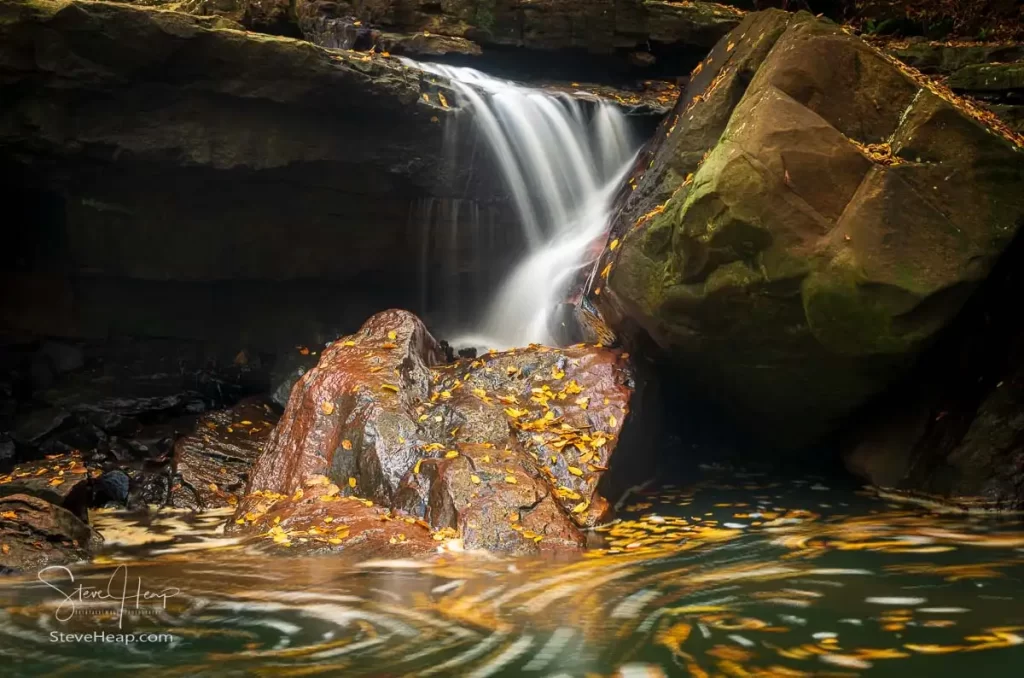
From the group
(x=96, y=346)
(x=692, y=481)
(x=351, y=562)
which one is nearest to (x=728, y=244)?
(x=692, y=481)

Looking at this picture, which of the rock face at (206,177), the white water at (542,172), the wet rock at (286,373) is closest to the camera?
the rock face at (206,177)

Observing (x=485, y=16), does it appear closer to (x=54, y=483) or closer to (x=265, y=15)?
(x=265, y=15)

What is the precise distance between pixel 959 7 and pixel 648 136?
707 cm

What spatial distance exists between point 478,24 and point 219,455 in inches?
330

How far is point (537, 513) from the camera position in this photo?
5793 millimetres

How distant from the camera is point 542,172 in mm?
11555

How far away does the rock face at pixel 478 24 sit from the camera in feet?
43.7

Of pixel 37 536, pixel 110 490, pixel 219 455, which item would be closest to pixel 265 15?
pixel 219 455

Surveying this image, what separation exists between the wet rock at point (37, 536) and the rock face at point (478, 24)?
9548mm

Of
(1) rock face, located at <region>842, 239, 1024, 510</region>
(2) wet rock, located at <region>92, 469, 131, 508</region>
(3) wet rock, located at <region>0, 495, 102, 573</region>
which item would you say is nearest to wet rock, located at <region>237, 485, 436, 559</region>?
(3) wet rock, located at <region>0, 495, 102, 573</region>

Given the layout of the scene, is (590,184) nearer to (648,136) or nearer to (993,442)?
(648,136)

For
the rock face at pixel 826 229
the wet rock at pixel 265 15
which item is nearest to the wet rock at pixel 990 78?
the rock face at pixel 826 229

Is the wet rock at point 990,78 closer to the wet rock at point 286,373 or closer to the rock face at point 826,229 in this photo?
the rock face at point 826,229

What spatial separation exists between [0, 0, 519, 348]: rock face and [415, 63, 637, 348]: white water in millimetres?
412
